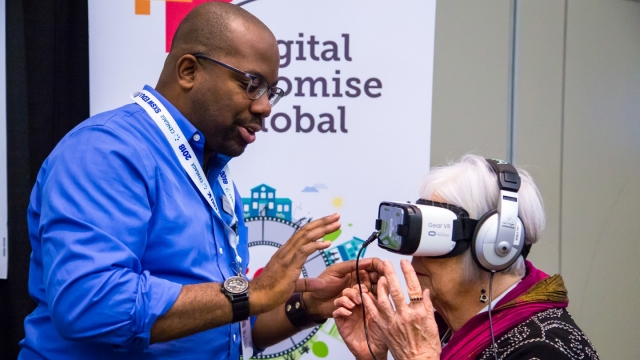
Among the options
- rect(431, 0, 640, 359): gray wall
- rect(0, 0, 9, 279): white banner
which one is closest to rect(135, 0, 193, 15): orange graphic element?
rect(0, 0, 9, 279): white banner

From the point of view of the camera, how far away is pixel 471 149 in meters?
2.62

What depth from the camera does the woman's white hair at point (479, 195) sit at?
5.59 ft

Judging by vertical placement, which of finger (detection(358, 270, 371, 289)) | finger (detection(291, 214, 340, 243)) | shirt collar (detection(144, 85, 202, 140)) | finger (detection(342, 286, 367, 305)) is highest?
shirt collar (detection(144, 85, 202, 140))

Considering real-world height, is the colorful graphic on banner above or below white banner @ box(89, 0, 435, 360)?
below

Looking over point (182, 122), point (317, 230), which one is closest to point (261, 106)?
point (182, 122)

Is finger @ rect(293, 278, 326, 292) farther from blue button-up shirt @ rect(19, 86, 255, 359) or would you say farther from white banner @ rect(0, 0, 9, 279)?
white banner @ rect(0, 0, 9, 279)

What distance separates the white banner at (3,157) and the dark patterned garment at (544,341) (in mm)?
1748

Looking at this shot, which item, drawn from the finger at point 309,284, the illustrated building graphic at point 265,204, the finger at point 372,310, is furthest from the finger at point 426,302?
the illustrated building graphic at point 265,204

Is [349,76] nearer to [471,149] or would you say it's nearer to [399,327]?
[471,149]

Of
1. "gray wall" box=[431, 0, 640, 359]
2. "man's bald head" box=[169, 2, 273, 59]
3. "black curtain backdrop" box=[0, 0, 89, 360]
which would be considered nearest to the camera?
"man's bald head" box=[169, 2, 273, 59]

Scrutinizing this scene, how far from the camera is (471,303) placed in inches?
69.6

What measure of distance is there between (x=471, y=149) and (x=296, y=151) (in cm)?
73

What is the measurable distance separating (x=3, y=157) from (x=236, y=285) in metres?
1.36

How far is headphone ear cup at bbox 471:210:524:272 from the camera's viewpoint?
5.35ft
